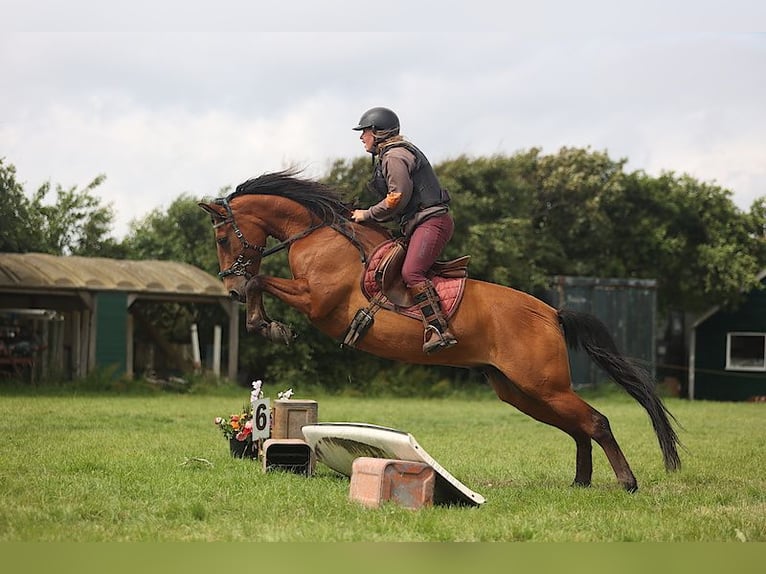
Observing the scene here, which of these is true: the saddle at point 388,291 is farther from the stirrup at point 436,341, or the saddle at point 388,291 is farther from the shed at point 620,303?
the shed at point 620,303

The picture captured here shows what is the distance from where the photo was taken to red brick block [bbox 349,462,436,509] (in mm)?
5828

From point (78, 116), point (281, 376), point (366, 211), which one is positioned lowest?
point (281, 376)

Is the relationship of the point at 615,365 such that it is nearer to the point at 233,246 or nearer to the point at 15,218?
the point at 233,246

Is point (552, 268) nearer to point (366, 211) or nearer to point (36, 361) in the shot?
point (36, 361)

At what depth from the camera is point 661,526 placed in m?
5.65

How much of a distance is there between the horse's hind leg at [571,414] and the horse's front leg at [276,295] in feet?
4.72

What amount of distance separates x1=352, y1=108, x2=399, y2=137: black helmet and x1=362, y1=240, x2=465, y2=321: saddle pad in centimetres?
70

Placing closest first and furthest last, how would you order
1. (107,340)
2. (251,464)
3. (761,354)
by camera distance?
(251,464) → (107,340) → (761,354)

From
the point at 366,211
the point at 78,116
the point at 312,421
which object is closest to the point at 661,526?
the point at 366,211

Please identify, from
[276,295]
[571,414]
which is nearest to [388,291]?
[276,295]

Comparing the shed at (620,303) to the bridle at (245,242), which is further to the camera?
the shed at (620,303)

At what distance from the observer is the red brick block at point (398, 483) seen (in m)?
5.83

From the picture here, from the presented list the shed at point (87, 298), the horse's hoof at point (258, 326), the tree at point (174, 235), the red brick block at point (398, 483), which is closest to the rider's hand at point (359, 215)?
the horse's hoof at point (258, 326)

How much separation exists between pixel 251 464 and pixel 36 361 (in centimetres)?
912
